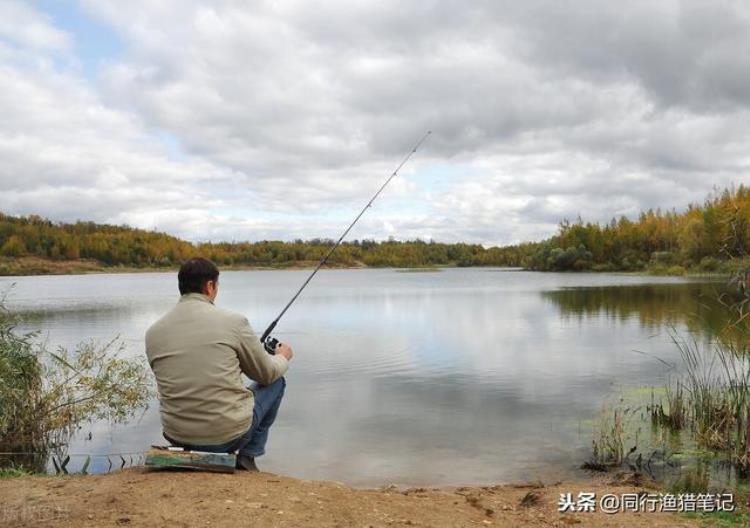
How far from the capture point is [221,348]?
14.8 ft

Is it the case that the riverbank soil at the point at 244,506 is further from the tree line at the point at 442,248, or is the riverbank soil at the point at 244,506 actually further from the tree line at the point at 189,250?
the tree line at the point at 189,250

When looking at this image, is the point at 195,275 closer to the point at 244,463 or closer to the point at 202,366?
the point at 202,366

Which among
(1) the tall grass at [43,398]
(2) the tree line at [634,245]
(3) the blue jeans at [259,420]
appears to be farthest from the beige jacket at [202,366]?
(2) the tree line at [634,245]

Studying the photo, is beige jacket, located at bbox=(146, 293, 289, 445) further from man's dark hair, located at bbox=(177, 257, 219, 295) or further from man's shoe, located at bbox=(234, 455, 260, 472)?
man's shoe, located at bbox=(234, 455, 260, 472)

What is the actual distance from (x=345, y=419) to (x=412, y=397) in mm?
1830

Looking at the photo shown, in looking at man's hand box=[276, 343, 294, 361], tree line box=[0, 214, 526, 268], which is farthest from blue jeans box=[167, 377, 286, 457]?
tree line box=[0, 214, 526, 268]

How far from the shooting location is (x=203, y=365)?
176 inches

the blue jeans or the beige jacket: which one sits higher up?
the beige jacket

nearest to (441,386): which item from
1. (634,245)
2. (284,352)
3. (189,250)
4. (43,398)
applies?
(43,398)

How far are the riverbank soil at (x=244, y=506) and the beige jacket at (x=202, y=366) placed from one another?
41 centimetres

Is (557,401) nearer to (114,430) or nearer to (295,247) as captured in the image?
(114,430)

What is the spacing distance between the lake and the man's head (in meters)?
3.60

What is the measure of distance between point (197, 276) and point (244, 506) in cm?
169

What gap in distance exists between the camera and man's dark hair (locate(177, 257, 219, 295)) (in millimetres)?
4652
